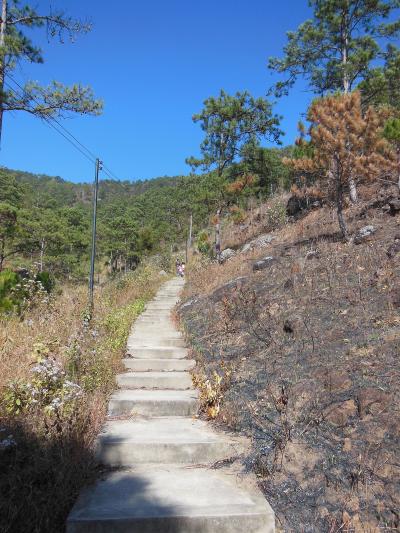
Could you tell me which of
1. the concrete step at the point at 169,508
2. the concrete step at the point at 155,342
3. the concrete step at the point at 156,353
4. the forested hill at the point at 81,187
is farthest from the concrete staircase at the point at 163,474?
the forested hill at the point at 81,187

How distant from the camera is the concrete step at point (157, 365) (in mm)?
5396

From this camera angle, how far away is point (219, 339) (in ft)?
18.7

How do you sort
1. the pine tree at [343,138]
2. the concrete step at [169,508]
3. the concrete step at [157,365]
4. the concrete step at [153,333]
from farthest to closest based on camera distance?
the pine tree at [343,138]
the concrete step at [153,333]
the concrete step at [157,365]
the concrete step at [169,508]

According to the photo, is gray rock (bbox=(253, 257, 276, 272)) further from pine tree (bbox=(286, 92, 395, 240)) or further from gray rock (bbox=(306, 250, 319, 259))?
pine tree (bbox=(286, 92, 395, 240))

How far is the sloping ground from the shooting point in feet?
8.08

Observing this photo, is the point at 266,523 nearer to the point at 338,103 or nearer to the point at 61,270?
the point at 338,103

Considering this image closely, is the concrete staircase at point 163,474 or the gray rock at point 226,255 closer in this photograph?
Result: the concrete staircase at point 163,474

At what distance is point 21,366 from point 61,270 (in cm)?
3013

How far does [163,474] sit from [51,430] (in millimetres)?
913

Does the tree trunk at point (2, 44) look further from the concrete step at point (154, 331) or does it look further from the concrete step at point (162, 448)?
the concrete step at point (162, 448)

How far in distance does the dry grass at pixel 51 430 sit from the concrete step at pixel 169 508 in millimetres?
171

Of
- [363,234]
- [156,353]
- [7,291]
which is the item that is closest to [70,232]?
[7,291]

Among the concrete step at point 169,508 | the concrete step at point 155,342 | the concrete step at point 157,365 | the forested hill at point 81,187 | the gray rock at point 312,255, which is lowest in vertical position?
the concrete step at point 169,508

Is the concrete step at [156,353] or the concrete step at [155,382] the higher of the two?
the concrete step at [156,353]
